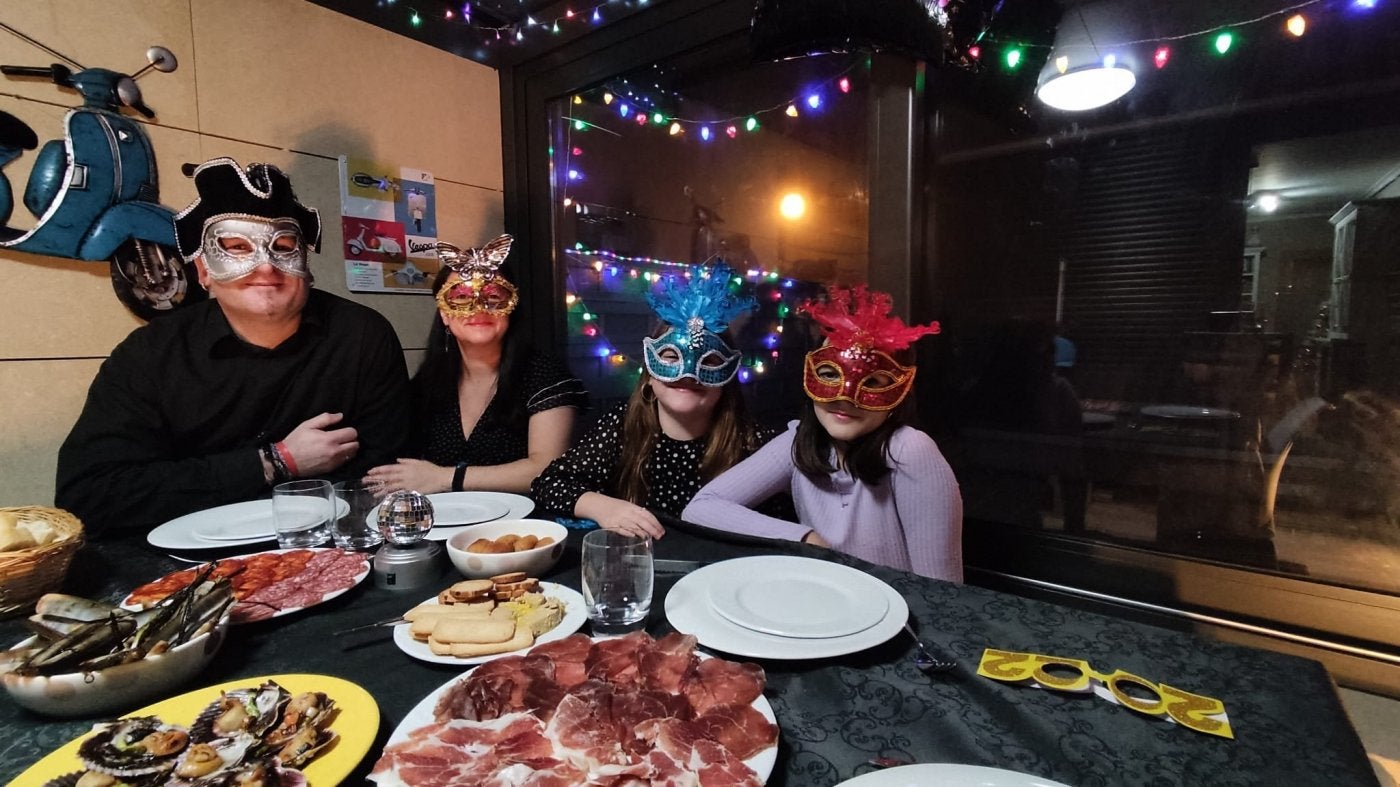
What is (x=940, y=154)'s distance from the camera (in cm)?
212

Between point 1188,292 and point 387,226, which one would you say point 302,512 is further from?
point 1188,292

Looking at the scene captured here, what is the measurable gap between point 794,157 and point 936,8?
101 centimetres

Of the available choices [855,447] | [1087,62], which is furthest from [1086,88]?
[855,447]

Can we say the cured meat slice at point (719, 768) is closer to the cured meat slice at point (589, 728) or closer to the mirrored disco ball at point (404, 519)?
the cured meat slice at point (589, 728)

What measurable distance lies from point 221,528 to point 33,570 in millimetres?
417

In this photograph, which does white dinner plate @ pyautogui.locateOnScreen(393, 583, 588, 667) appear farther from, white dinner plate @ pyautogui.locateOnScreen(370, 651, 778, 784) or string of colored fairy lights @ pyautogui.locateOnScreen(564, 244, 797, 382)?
string of colored fairy lights @ pyautogui.locateOnScreen(564, 244, 797, 382)

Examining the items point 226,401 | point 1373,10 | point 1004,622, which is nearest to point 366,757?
point 1004,622

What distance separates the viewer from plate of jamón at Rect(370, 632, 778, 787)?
29.5 inches

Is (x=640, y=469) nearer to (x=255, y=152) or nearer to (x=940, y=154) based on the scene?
(x=940, y=154)

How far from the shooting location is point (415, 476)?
7.02ft

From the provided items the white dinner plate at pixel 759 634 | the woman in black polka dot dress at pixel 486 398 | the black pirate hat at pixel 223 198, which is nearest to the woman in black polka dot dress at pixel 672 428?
the woman in black polka dot dress at pixel 486 398

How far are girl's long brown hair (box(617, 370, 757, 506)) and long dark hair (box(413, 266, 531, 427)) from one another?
57 centimetres

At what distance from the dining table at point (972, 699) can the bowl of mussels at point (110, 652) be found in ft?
0.13

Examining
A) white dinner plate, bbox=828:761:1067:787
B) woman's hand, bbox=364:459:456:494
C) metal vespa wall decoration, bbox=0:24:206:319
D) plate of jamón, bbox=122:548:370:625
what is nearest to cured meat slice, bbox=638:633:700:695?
white dinner plate, bbox=828:761:1067:787
